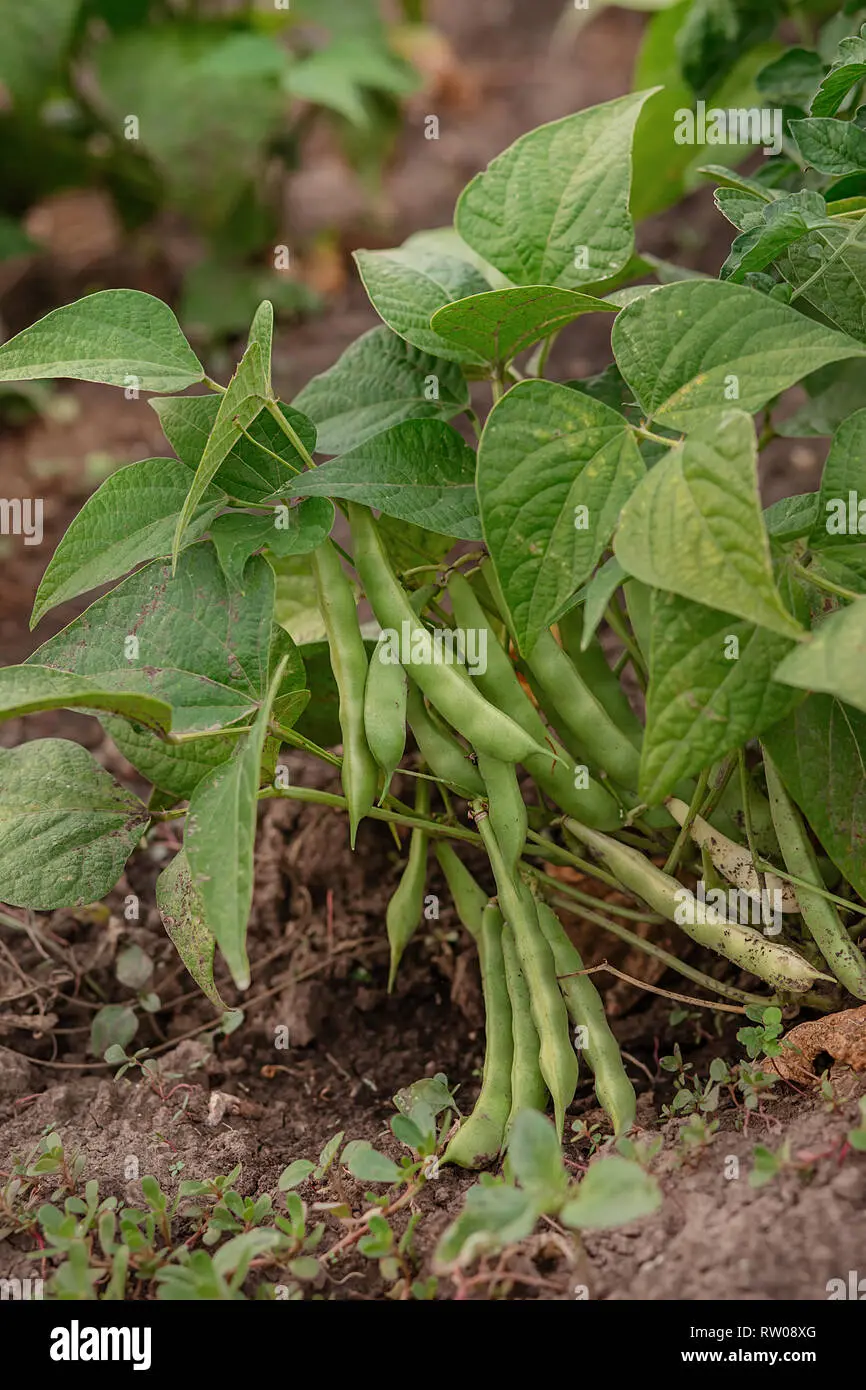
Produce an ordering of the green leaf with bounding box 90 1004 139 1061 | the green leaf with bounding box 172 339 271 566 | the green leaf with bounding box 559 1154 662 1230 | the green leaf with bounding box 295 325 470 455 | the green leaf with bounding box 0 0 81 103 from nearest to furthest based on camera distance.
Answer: the green leaf with bounding box 559 1154 662 1230 → the green leaf with bounding box 172 339 271 566 → the green leaf with bounding box 295 325 470 455 → the green leaf with bounding box 90 1004 139 1061 → the green leaf with bounding box 0 0 81 103

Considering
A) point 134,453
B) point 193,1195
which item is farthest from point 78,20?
point 193,1195

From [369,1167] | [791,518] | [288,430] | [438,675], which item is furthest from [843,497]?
[369,1167]

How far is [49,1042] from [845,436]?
1.25m

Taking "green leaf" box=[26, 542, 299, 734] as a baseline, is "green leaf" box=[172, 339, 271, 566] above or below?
above

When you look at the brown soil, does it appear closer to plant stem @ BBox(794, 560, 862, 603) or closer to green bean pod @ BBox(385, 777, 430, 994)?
green bean pod @ BBox(385, 777, 430, 994)

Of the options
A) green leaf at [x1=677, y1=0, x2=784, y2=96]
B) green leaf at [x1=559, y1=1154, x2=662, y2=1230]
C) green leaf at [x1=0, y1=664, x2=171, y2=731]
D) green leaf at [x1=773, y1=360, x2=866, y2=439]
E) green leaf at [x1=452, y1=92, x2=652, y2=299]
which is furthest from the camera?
green leaf at [x1=677, y1=0, x2=784, y2=96]

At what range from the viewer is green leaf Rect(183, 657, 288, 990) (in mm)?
1031

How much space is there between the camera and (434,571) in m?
1.44

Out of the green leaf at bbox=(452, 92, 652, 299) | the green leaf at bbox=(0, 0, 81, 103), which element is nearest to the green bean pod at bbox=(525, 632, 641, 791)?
the green leaf at bbox=(452, 92, 652, 299)

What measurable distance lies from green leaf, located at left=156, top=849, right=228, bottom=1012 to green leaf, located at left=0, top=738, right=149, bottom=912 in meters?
0.08

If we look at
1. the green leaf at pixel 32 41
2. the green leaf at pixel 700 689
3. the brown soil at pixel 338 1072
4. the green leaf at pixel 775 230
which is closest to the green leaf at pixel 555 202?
the green leaf at pixel 775 230

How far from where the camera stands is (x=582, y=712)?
4.60ft
